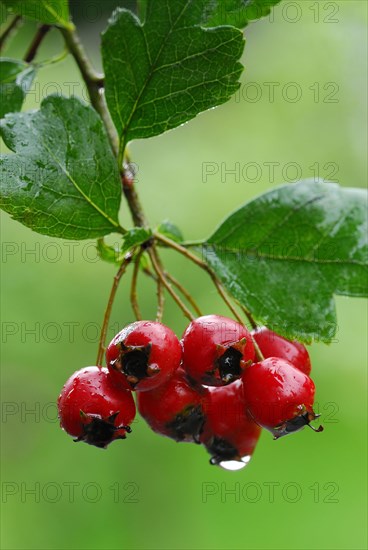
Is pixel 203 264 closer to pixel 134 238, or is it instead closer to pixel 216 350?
pixel 134 238

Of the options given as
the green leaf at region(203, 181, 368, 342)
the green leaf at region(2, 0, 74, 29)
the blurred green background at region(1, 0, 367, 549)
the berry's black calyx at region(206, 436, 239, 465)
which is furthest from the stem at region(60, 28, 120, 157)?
the blurred green background at region(1, 0, 367, 549)

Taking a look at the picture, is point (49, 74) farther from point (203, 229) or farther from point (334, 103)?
point (334, 103)

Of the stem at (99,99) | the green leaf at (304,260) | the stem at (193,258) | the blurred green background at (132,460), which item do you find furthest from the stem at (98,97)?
the blurred green background at (132,460)

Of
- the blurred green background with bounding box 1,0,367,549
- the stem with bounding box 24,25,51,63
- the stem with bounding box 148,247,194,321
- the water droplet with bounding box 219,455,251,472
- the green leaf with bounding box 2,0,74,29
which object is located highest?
the green leaf with bounding box 2,0,74,29

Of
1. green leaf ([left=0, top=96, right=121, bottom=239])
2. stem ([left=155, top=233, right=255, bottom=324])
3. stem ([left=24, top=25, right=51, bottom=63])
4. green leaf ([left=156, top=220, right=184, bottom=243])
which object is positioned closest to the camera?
green leaf ([left=0, top=96, right=121, bottom=239])

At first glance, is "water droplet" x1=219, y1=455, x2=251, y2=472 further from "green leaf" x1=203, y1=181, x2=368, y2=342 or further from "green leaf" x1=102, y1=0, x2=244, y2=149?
"green leaf" x1=102, y1=0, x2=244, y2=149

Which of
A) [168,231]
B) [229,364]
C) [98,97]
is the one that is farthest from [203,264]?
[98,97]
